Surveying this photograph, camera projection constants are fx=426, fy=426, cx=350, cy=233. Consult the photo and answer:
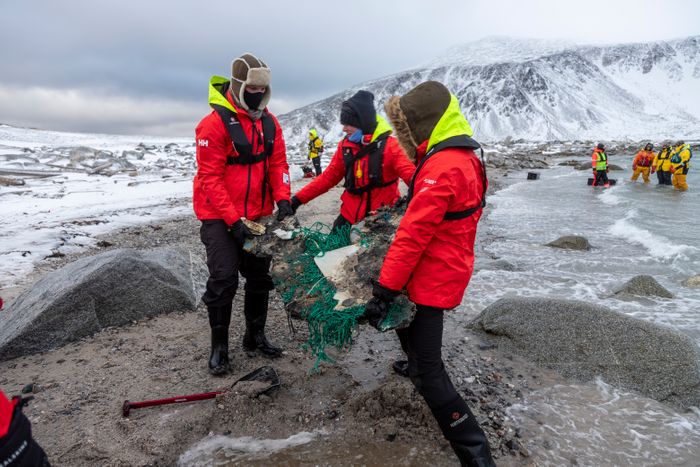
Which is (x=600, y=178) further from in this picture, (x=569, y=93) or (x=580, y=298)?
(x=569, y=93)

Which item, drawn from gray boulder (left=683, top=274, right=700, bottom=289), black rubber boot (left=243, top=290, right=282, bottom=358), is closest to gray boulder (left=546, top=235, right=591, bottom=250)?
gray boulder (left=683, top=274, right=700, bottom=289)

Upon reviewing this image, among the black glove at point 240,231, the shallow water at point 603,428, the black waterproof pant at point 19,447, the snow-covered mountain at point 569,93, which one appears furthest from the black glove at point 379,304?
the snow-covered mountain at point 569,93

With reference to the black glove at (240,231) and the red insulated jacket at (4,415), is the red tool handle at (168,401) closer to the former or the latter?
the black glove at (240,231)

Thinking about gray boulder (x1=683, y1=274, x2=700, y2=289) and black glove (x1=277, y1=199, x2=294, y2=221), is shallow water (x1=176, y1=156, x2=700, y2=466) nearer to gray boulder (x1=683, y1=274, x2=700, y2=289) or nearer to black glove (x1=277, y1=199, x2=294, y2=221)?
gray boulder (x1=683, y1=274, x2=700, y2=289)

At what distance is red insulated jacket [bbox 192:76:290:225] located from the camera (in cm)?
340

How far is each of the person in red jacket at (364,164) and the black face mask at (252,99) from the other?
29.6 inches

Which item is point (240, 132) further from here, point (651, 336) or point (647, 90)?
point (647, 90)

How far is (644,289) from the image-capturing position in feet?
21.1

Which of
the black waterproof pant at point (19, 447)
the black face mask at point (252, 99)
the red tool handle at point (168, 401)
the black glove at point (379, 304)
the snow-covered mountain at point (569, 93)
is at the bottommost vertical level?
the red tool handle at point (168, 401)

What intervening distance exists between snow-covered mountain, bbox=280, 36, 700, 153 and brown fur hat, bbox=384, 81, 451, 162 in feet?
442

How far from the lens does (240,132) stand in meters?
3.50

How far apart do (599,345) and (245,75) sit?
428 centimetres

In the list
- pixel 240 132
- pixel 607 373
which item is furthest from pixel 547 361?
pixel 240 132

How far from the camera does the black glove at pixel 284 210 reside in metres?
3.75
